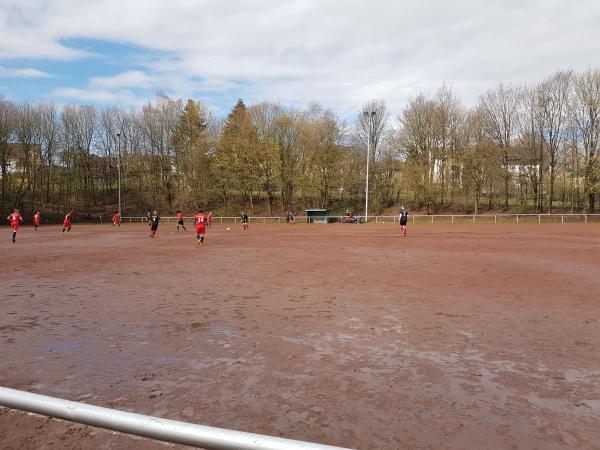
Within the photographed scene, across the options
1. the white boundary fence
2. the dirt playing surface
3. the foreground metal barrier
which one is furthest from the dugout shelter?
the foreground metal barrier

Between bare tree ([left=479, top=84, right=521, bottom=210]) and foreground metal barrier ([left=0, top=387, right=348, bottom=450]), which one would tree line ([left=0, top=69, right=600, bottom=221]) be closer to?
bare tree ([left=479, top=84, right=521, bottom=210])

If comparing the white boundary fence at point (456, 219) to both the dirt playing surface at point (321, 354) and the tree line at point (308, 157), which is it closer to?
the tree line at point (308, 157)

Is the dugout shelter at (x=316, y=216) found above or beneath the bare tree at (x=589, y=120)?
beneath

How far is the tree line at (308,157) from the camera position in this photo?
47.0m

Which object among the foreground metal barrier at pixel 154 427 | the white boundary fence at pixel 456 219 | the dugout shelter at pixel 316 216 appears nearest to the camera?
the foreground metal barrier at pixel 154 427

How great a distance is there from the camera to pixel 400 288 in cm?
1037

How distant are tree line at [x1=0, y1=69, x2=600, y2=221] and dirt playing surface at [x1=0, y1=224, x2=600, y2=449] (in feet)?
128

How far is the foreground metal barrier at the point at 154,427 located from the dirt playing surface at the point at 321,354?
1663mm

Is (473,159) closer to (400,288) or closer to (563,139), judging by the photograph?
(563,139)

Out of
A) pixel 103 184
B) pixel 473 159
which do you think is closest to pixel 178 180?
pixel 103 184

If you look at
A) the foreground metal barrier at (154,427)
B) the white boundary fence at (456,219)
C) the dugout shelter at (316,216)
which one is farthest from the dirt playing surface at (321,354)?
the dugout shelter at (316,216)

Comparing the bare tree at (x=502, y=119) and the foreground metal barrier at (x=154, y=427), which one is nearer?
the foreground metal barrier at (x=154, y=427)

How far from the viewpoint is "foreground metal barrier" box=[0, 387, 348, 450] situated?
1742mm

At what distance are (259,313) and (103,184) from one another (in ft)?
196
